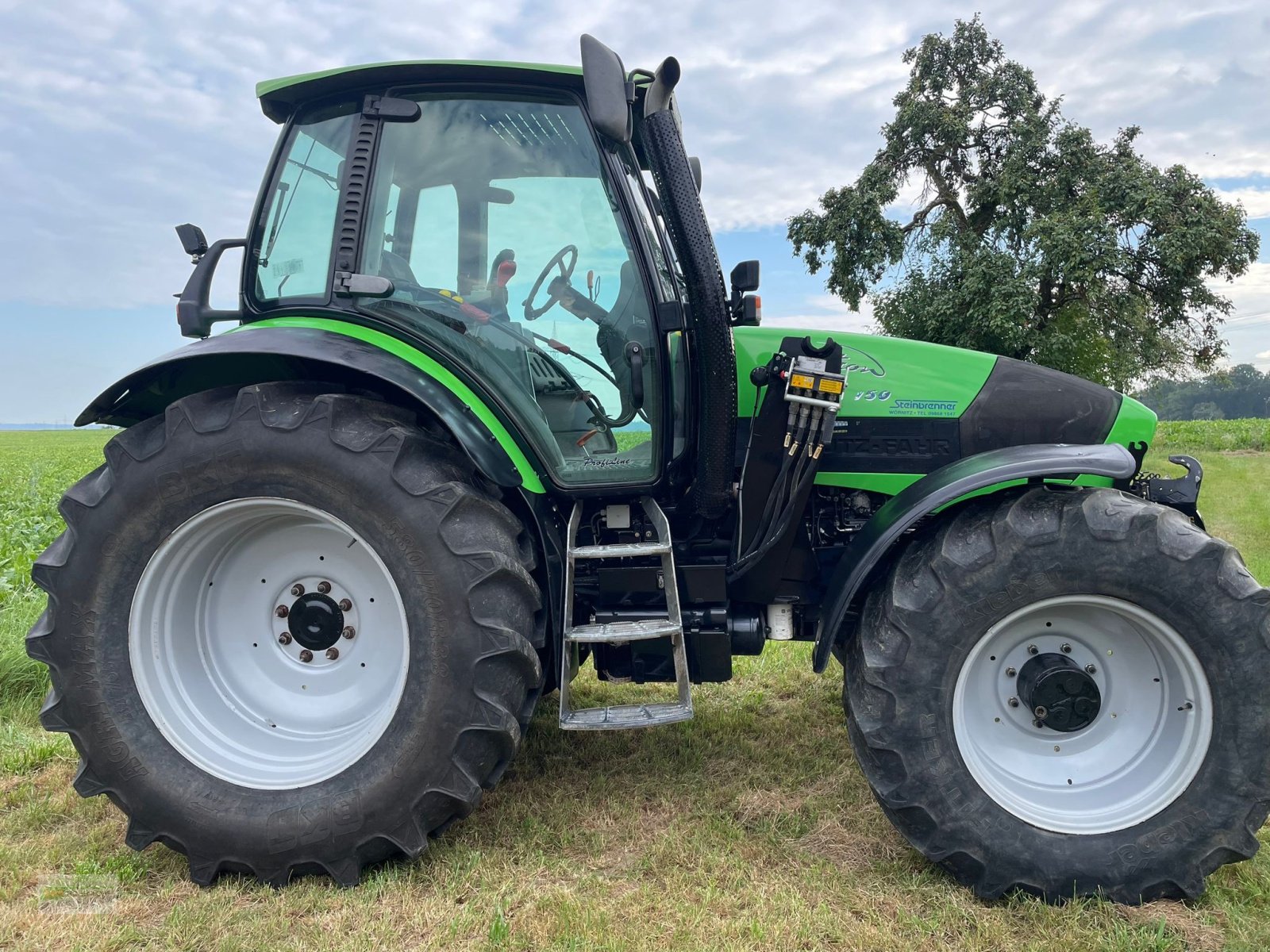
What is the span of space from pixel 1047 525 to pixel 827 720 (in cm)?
164

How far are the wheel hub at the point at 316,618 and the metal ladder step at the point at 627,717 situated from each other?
0.84 metres

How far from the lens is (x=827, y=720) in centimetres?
372

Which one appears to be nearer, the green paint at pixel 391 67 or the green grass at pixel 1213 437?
the green paint at pixel 391 67

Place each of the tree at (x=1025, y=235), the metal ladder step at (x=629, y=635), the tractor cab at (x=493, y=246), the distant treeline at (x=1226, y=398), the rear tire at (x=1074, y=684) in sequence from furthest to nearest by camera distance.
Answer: the distant treeline at (x=1226, y=398) → the tree at (x=1025, y=235) → the tractor cab at (x=493, y=246) → the metal ladder step at (x=629, y=635) → the rear tire at (x=1074, y=684)

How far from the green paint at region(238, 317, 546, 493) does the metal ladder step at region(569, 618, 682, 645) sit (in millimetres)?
486

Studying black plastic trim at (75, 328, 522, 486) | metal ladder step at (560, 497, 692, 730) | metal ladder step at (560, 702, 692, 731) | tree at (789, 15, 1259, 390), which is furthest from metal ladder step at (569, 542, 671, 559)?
tree at (789, 15, 1259, 390)

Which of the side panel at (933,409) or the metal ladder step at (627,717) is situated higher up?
the side panel at (933,409)

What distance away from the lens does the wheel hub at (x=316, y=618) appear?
2768mm

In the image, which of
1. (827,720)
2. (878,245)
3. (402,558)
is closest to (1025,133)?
(878,245)

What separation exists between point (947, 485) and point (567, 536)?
3.98 ft

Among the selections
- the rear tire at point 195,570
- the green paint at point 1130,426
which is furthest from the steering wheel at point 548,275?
the green paint at point 1130,426

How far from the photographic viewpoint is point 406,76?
2693mm

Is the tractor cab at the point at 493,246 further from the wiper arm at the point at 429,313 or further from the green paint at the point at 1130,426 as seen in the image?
the green paint at the point at 1130,426

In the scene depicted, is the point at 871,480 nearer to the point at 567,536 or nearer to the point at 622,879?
the point at 567,536
